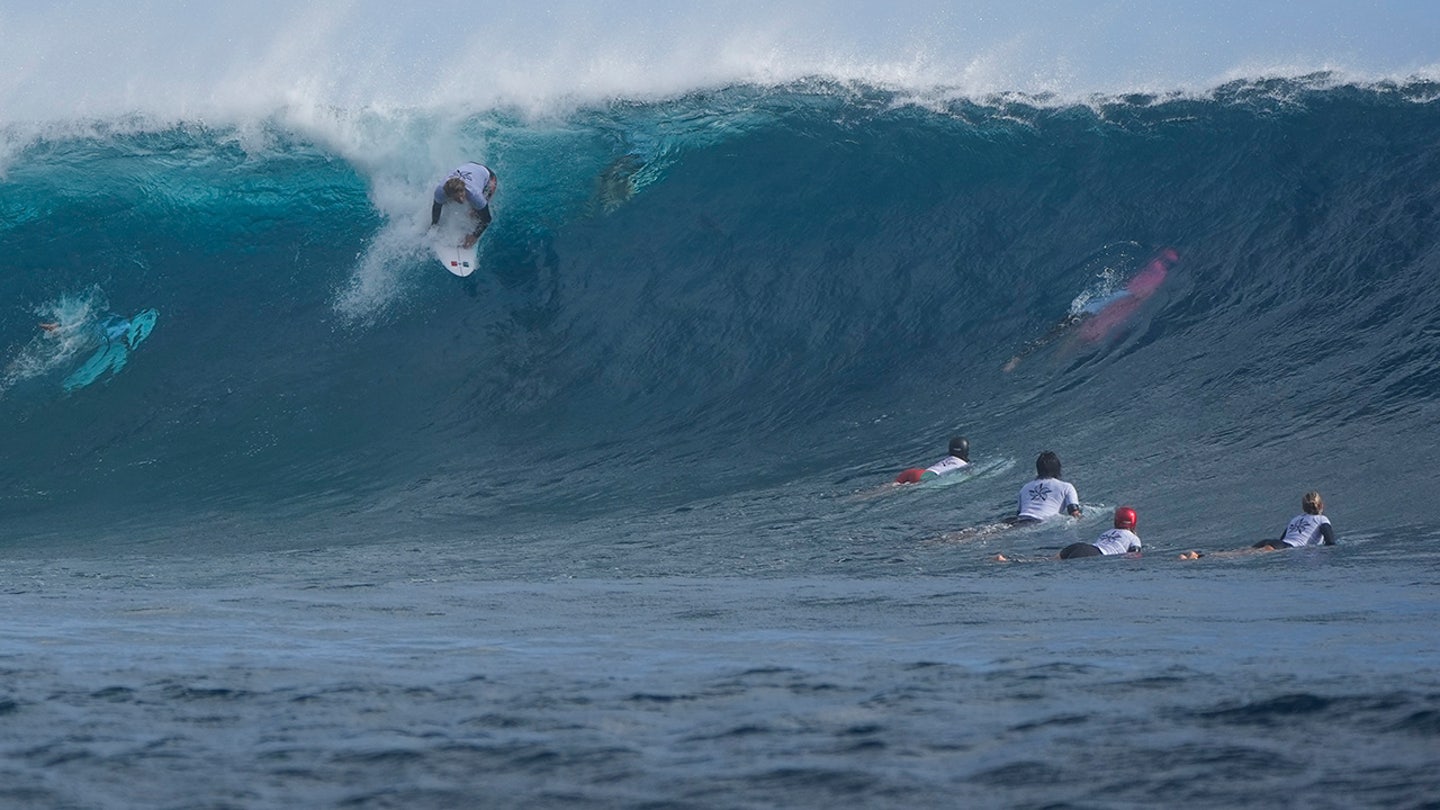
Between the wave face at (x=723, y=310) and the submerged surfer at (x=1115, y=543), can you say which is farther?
the wave face at (x=723, y=310)

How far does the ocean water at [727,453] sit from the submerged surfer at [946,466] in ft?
0.59

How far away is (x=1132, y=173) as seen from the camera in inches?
723

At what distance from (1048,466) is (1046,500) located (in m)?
0.35

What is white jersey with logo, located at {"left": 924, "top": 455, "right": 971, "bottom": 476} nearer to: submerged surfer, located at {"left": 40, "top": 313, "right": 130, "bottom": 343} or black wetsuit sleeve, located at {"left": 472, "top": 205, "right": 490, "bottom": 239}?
black wetsuit sleeve, located at {"left": 472, "top": 205, "right": 490, "bottom": 239}

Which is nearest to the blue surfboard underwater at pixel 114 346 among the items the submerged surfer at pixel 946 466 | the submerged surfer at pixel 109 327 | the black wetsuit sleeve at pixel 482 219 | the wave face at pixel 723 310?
the submerged surfer at pixel 109 327

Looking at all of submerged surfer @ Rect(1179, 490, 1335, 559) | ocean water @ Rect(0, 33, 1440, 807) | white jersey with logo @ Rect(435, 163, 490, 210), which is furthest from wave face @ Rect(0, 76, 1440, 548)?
submerged surfer @ Rect(1179, 490, 1335, 559)

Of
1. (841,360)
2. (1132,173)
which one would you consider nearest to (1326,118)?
(1132,173)

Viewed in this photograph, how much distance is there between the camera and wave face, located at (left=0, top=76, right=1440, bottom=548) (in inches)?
531

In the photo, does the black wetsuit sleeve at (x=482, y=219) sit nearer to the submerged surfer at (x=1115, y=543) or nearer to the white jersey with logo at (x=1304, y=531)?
the submerged surfer at (x=1115, y=543)

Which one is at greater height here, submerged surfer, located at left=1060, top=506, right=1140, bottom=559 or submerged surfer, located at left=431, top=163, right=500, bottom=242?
submerged surfer, located at left=431, top=163, right=500, bottom=242

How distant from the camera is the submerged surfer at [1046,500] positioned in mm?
11680

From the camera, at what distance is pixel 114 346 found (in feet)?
53.2

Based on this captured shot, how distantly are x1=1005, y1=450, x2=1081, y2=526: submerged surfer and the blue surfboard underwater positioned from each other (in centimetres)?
975

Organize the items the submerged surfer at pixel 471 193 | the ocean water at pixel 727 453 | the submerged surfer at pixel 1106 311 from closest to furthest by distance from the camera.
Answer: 1. the ocean water at pixel 727 453
2. the submerged surfer at pixel 1106 311
3. the submerged surfer at pixel 471 193
